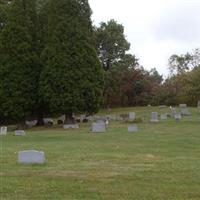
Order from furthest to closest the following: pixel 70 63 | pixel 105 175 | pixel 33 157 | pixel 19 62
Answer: pixel 19 62, pixel 70 63, pixel 33 157, pixel 105 175

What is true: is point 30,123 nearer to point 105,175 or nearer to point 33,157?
point 33,157

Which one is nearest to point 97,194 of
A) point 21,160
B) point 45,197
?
point 45,197

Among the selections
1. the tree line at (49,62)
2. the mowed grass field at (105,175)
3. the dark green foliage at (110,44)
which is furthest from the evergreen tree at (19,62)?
the dark green foliage at (110,44)

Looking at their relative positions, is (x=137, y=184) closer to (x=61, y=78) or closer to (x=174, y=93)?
(x=61, y=78)

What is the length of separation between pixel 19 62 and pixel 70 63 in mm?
3489

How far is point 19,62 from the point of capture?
3738 cm

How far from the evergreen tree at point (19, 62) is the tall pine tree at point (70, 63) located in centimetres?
118

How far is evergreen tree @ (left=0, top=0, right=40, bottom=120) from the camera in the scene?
120 feet

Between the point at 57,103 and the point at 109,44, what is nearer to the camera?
the point at 57,103

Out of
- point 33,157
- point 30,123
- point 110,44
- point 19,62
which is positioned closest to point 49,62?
point 19,62

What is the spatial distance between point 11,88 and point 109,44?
29391 mm

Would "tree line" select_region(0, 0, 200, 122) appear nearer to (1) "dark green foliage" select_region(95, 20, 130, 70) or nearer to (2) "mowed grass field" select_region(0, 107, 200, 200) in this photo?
(2) "mowed grass field" select_region(0, 107, 200, 200)

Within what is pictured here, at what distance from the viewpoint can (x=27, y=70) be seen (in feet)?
123

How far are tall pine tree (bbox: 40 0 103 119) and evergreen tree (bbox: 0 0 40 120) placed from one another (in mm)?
1178
